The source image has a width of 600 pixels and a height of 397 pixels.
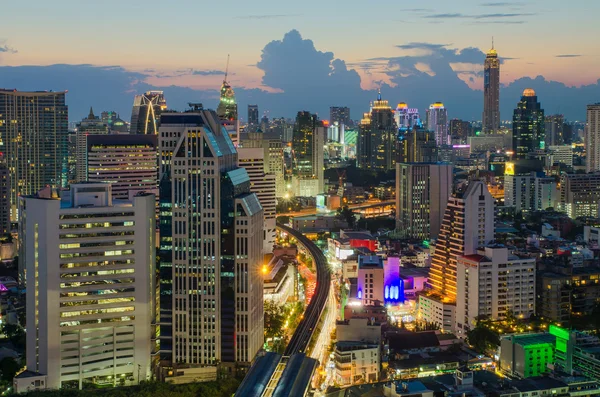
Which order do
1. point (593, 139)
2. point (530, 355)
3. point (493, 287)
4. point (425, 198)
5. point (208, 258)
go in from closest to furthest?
point (208, 258) < point (530, 355) < point (493, 287) < point (425, 198) < point (593, 139)

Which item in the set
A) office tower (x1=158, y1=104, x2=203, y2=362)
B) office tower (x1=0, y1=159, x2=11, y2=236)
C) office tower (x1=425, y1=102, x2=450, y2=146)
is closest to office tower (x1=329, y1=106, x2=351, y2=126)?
office tower (x1=425, y1=102, x2=450, y2=146)

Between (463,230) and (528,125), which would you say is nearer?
(463,230)

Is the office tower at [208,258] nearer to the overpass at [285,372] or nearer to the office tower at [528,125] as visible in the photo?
the overpass at [285,372]

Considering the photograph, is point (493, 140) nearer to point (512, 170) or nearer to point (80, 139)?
point (512, 170)

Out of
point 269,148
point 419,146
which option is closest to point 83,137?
point 269,148

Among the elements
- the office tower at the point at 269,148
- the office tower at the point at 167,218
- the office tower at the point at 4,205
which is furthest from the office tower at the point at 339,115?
the office tower at the point at 167,218

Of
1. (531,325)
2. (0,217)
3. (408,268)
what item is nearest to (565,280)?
(531,325)

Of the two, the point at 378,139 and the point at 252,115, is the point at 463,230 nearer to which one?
the point at 378,139
